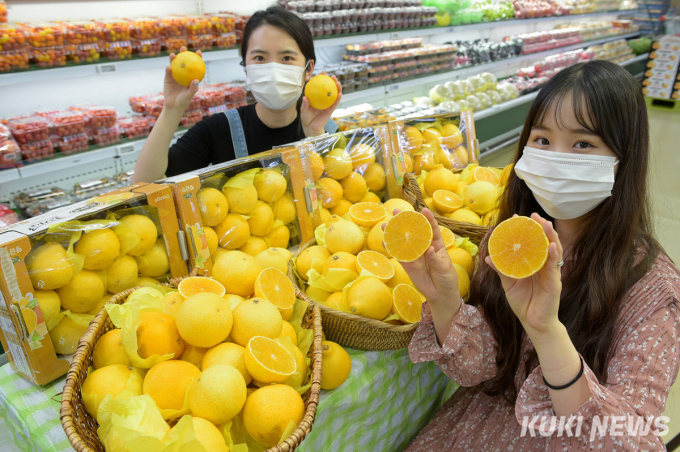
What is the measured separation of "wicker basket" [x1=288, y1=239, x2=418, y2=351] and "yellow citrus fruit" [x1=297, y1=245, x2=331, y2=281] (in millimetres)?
170

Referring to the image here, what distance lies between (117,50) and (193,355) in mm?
2238

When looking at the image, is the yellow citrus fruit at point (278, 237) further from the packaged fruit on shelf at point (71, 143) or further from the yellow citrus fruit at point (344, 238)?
the packaged fruit on shelf at point (71, 143)

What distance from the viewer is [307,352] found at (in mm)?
1210

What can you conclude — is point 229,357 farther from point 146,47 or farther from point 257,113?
point 146,47

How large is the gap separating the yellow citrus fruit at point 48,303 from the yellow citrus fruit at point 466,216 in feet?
4.97

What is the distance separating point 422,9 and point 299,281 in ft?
13.5

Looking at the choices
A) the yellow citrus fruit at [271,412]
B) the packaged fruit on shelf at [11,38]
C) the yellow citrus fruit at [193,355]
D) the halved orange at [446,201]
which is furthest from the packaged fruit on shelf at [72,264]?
the packaged fruit on shelf at [11,38]

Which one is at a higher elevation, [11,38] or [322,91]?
[11,38]

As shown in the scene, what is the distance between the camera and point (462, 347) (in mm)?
1246

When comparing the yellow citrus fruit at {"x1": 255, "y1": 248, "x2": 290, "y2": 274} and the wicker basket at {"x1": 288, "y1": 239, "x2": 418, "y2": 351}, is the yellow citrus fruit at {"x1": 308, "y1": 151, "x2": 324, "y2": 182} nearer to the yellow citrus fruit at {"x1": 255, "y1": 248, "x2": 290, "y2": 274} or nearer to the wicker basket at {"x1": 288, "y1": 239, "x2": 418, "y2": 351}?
the yellow citrus fruit at {"x1": 255, "y1": 248, "x2": 290, "y2": 274}

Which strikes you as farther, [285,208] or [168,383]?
[285,208]

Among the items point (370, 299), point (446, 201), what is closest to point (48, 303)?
point (370, 299)

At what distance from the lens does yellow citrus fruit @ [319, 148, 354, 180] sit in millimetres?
1890

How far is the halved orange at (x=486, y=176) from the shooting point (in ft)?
7.36
